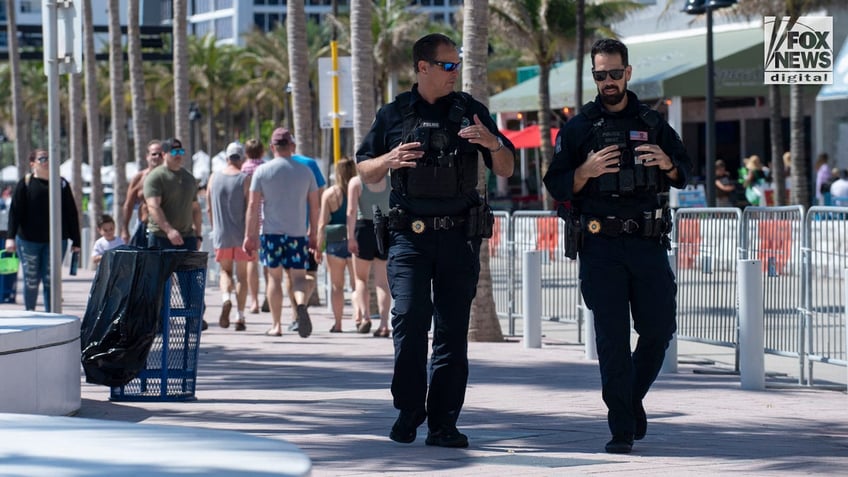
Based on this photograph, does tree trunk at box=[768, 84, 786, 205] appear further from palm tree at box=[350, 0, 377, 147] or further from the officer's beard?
the officer's beard

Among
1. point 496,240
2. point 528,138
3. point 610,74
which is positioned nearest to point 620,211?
point 610,74

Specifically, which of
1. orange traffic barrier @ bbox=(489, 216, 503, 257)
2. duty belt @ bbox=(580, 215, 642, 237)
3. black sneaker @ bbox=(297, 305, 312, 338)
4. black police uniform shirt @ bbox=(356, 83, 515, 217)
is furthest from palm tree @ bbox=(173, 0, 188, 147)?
duty belt @ bbox=(580, 215, 642, 237)

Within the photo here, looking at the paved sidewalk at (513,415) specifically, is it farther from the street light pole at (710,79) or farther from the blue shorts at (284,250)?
the street light pole at (710,79)

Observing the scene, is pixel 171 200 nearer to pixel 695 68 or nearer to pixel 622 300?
pixel 622 300

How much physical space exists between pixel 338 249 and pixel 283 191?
1231mm

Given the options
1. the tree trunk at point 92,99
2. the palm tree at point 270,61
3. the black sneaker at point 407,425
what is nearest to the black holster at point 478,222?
the black sneaker at point 407,425

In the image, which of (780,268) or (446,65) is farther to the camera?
(780,268)

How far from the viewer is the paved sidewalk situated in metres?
6.95

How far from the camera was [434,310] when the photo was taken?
7.41 m

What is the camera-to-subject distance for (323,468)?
268 inches

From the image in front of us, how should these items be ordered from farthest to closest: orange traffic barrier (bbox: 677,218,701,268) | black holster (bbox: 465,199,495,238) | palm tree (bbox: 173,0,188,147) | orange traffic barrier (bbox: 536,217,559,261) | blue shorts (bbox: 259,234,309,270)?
palm tree (bbox: 173,0,188,147)
orange traffic barrier (bbox: 536,217,559,261)
blue shorts (bbox: 259,234,309,270)
orange traffic barrier (bbox: 677,218,701,268)
black holster (bbox: 465,199,495,238)

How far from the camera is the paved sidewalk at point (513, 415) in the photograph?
695 cm

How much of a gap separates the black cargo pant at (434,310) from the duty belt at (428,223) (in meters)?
0.03

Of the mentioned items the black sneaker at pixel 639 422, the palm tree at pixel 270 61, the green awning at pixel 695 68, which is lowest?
the black sneaker at pixel 639 422
